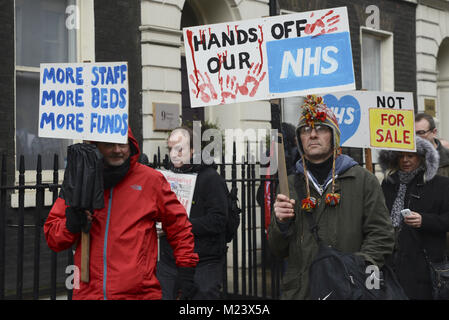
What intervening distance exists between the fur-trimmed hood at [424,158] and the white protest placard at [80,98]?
231cm

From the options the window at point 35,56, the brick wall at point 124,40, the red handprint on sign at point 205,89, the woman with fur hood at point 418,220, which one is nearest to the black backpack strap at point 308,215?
the red handprint on sign at point 205,89

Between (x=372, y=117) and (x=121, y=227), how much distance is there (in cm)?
340

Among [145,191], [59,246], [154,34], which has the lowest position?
[59,246]

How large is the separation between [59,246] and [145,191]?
551mm

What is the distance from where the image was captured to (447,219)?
4746mm

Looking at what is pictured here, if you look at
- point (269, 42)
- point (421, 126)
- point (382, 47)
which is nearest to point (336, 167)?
point (269, 42)

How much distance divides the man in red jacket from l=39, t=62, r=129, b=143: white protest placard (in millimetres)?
327

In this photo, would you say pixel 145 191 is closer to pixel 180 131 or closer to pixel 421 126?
pixel 180 131

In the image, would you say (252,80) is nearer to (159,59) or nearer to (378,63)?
(159,59)

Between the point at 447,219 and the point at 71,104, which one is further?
the point at 447,219

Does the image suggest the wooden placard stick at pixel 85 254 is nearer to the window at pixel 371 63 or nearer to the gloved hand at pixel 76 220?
the gloved hand at pixel 76 220

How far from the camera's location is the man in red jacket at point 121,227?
3504mm

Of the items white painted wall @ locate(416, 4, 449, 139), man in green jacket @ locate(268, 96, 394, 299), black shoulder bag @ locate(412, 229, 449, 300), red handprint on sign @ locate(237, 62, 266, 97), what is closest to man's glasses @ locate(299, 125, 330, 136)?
man in green jacket @ locate(268, 96, 394, 299)

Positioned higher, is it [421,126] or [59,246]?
[421,126]
